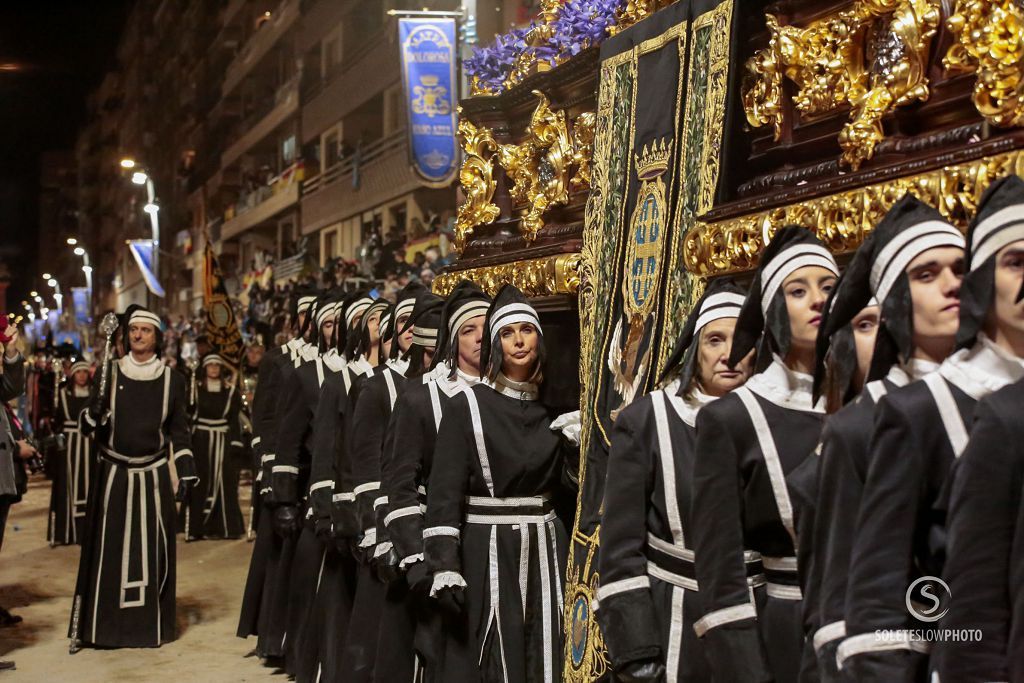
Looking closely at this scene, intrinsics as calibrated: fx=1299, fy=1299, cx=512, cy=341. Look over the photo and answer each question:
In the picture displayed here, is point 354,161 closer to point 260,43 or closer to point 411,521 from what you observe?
point 260,43

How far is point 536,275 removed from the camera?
6.41 meters

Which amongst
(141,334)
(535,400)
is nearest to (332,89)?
(141,334)

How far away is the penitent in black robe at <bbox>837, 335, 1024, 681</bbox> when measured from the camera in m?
2.69

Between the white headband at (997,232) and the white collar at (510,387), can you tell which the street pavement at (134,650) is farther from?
the white headband at (997,232)

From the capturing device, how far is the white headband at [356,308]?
26.2 ft

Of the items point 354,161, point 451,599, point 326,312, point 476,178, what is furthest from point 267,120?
point 451,599

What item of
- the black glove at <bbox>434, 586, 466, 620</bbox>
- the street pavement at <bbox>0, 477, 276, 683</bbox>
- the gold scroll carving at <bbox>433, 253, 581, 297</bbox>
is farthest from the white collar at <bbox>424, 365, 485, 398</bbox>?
the street pavement at <bbox>0, 477, 276, 683</bbox>

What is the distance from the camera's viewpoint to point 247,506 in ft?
57.6

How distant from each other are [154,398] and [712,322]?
612cm

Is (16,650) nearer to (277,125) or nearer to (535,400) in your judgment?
(535,400)

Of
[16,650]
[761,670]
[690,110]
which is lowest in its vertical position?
[16,650]

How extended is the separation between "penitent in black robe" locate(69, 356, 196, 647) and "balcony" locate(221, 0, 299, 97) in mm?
27218

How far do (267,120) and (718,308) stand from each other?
37.1 meters

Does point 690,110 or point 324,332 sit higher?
point 690,110
